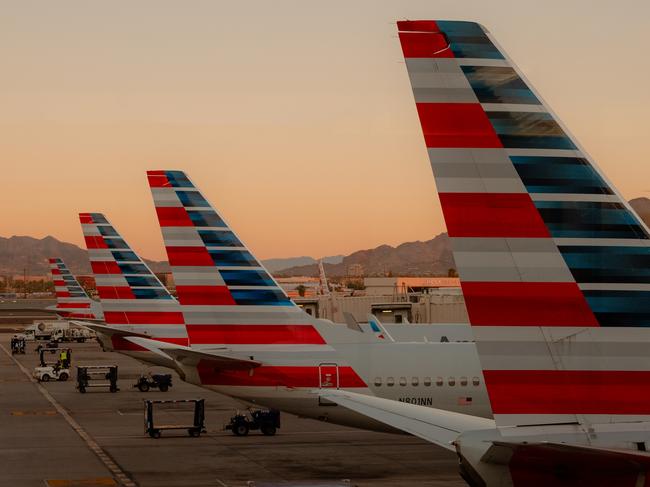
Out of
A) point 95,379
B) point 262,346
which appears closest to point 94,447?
point 262,346

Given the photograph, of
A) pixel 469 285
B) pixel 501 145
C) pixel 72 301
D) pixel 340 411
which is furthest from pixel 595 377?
pixel 72 301

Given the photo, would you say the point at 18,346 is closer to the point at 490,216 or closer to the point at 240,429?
the point at 240,429

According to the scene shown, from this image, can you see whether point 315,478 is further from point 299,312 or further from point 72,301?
point 72,301

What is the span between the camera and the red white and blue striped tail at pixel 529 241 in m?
10.7

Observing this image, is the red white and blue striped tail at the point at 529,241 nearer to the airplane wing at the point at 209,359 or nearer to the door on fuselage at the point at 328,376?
the door on fuselage at the point at 328,376

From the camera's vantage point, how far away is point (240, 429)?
134 ft

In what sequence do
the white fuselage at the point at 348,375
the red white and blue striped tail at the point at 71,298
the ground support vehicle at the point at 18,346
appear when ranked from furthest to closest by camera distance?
the red white and blue striped tail at the point at 71,298
the ground support vehicle at the point at 18,346
the white fuselage at the point at 348,375

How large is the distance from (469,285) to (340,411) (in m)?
19.9

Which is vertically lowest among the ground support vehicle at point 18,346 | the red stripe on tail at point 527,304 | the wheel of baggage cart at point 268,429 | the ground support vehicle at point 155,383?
the wheel of baggage cart at point 268,429

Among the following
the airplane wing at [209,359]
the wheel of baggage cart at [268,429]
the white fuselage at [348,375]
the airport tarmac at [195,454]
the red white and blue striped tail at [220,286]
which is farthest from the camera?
the wheel of baggage cart at [268,429]

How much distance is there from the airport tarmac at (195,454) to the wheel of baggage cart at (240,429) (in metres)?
0.43

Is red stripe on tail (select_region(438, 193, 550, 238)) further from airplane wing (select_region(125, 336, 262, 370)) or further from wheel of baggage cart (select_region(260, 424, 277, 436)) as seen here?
wheel of baggage cart (select_region(260, 424, 277, 436))

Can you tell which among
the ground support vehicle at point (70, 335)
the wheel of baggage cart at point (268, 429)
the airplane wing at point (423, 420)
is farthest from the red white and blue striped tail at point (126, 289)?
the ground support vehicle at point (70, 335)

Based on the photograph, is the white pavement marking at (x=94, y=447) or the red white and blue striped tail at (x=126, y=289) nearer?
the white pavement marking at (x=94, y=447)
